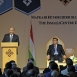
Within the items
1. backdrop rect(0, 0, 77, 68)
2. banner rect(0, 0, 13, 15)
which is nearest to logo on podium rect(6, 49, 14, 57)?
backdrop rect(0, 0, 77, 68)

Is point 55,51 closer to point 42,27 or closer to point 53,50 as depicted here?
point 53,50

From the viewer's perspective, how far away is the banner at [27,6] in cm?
1244

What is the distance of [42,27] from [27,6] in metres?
1.13

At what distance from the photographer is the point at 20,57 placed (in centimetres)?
1259

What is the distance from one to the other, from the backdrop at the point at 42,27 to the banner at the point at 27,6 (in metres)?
0.15

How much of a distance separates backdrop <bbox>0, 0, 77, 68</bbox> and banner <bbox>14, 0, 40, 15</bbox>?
0.48 feet

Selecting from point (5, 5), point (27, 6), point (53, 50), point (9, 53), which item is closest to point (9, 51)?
point (9, 53)

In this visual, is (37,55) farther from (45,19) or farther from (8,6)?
(8,6)

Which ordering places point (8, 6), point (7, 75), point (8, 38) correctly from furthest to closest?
1. point (8, 6)
2. point (8, 38)
3. point (7, 75)

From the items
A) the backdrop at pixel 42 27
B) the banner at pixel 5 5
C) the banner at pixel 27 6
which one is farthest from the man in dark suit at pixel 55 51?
the banner at pixel 5 5

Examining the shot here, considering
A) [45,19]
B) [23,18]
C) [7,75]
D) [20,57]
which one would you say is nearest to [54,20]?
[45,19]

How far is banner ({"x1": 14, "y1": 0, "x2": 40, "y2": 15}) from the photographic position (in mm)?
Answer: 12438

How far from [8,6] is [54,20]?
2089 millimetres

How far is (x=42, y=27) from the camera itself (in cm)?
1252
